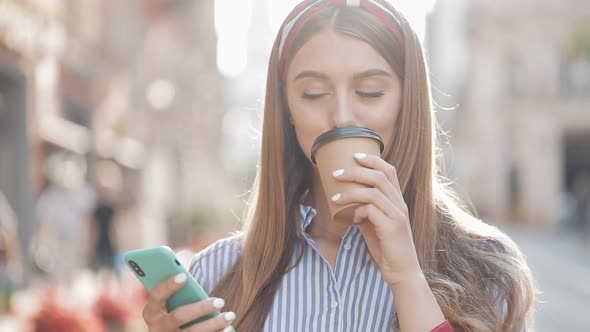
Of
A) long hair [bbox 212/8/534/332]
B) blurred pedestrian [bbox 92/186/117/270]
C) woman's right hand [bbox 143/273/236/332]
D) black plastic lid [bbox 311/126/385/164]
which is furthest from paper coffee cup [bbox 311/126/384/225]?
blurred pedestrian [bbox 92/186/117/270]

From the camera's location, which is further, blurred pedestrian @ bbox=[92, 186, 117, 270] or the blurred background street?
blurred pedestrian @ bbox=[92, 186, 117, 270]

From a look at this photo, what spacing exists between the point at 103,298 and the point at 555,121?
37.1 m

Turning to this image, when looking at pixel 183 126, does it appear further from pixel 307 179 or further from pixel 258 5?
pixel 258 5

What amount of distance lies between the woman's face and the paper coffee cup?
108 millimetres

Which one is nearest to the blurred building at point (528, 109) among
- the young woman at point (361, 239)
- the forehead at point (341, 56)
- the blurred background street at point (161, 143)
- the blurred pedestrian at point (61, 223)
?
the blurred background street at point (161, 143)

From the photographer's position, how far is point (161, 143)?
958 inches

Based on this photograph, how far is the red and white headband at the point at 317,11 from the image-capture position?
6.59ft

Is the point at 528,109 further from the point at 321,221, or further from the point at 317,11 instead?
the point at 317,11

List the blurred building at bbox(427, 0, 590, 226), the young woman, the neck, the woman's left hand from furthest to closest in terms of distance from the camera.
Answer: the blurred building at bbox(427, 0, 590, 226) → the neck → the young woman → the woman's left hand

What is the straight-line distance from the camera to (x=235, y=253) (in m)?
2.23

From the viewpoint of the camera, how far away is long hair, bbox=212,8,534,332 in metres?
1.92

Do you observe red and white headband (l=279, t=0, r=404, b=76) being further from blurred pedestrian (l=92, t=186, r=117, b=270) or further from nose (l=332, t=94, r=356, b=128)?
blurred pedestrian (l=92, t=186, r=117, b=270)

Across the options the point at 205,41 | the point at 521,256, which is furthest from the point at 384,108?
the point at 205,41

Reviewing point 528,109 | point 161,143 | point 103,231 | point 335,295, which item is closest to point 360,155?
point 335,295
